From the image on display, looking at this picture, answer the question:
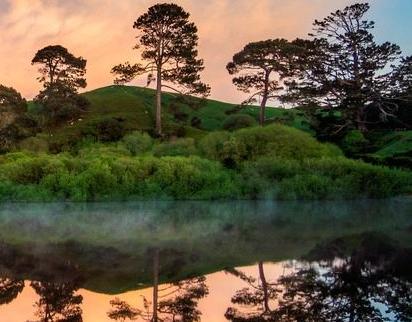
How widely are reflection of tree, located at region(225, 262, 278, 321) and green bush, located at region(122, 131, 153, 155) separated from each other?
2761cm

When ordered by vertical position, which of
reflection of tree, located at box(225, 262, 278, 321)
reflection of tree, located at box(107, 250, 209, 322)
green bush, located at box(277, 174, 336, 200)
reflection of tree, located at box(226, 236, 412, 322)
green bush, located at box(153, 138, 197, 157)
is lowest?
reflection of tree, located at box(107, 250, 209, 322)

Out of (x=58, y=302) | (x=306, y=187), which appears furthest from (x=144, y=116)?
(x=58, y=302)

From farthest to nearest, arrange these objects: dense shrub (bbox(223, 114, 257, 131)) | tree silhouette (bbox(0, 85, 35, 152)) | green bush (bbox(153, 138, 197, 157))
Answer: dense shrub (bbox(223, 114, 257, 131))
tree silhouette (bbox(0, 85, 35, 152))
green bush (bbox(153, 138, 197, 157))

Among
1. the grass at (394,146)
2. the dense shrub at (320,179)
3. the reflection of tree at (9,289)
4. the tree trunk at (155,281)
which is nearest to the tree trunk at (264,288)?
the tree trunk at (155,281)

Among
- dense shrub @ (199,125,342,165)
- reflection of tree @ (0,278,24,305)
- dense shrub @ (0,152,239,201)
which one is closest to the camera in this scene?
reflection of tree @ (0,278,24,305)

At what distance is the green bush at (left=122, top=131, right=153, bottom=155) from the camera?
37469mm

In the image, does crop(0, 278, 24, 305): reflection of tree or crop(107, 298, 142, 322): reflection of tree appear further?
crop(0, 278, 24, 305): reflection of tree

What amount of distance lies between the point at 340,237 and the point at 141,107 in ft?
143

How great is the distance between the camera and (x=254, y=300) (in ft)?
27.4

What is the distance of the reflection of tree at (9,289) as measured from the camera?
8.46 meters

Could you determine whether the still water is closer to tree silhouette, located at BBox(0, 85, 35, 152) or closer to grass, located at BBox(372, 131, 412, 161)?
grass, located at BBox(372, 131, 412, 161)

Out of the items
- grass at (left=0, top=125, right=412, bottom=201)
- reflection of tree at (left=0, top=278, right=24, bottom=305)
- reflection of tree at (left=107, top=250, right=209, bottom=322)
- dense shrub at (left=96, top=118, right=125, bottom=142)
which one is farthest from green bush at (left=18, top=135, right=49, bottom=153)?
reflection of tree at (left=107, top=250, right=209, bottom=322)

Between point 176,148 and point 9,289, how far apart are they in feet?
90.6

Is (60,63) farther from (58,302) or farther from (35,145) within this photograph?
(58,302)
